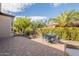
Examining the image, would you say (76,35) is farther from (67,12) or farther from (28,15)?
(28,15)

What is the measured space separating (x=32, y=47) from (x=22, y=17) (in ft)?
2.03

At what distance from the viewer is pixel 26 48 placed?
5336mm

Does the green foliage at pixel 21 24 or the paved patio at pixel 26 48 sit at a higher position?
the green foliage at pixel 21 24

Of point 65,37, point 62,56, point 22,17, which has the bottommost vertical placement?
point 62,56

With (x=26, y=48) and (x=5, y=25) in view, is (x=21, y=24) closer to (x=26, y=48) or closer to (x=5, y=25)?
(x=5, y=25)

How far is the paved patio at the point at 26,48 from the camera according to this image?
532 centimetres

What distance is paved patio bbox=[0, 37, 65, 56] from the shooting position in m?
5.32

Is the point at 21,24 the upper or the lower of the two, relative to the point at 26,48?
upper

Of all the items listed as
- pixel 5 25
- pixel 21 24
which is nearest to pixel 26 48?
pixel 21 24

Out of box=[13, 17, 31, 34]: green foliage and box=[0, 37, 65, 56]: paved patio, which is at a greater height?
box=[13, 17, 31, 34]: green foliage

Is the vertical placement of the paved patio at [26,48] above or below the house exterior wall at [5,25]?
below

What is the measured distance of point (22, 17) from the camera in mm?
5328

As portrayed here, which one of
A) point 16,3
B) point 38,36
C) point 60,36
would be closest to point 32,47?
point 38,36

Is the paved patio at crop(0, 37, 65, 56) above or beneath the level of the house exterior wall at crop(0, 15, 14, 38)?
beneath
